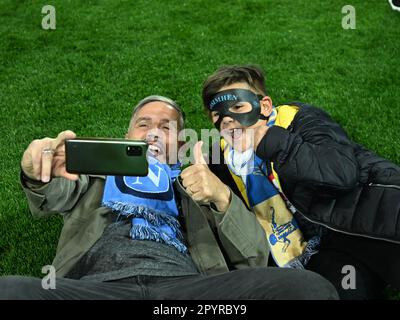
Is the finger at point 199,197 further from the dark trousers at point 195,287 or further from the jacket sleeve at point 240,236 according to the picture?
the dark trousers at point 195,287

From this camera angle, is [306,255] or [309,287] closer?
[309,287]

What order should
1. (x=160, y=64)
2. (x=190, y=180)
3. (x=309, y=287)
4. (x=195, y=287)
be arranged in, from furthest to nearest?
1. (x=160, y=64)
2. (x=190, y=180)
3. (x=195, y=287)
4. (x=309, y=287)

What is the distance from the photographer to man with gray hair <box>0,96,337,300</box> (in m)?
2.35

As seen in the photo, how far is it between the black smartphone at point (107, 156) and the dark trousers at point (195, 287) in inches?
19.5

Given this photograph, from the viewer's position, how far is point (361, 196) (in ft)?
8.84

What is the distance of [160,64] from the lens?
6.95m

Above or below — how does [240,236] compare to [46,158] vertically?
below

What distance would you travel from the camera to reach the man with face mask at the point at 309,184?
2605 millimetres

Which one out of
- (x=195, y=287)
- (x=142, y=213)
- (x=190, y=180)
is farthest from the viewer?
(x=142, y=213)

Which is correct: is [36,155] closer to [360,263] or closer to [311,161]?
[311,161]

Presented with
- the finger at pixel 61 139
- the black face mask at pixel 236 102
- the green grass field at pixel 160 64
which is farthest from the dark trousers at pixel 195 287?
the green grass field at pixel 160 64

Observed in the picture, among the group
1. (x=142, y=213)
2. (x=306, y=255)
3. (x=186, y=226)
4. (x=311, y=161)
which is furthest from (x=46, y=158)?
(x=306, y=255)

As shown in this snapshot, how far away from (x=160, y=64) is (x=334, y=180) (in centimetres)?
469

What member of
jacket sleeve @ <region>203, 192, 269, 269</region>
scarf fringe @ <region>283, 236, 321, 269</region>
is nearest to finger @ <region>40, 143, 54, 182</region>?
jacket sleeve @ <region>203, 192, 269, 269</region>
